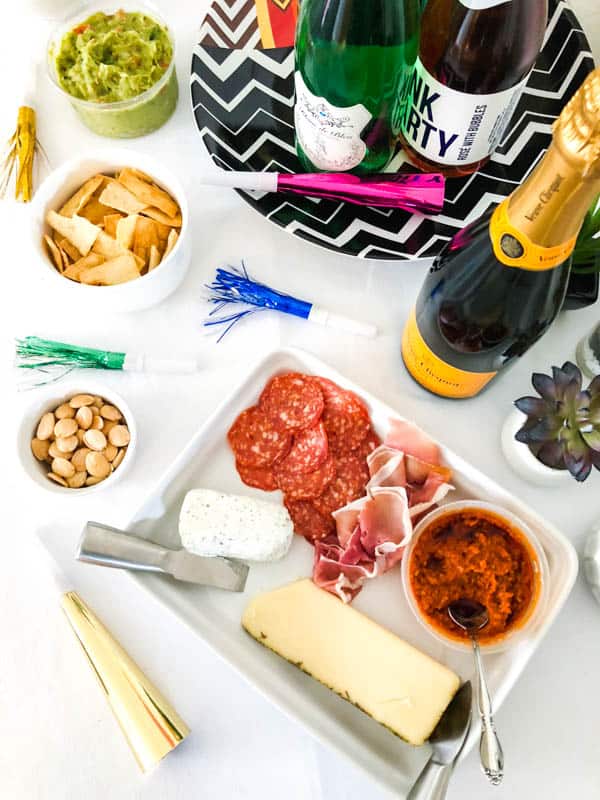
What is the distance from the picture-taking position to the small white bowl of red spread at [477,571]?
61cm

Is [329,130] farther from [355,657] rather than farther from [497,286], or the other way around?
[355,657]

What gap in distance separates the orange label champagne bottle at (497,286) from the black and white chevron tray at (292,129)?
6 cm

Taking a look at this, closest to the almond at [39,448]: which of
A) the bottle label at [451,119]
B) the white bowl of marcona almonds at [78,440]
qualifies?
the white bowl of marcona almonds at [78,440]

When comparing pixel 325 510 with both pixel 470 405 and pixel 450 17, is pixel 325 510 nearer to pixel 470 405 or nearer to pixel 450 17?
pixel 470 405

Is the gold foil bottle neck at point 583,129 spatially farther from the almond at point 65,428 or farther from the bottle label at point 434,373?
the almond at point 65,428

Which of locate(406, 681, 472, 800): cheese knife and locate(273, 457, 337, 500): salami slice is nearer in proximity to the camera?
locate(406, 681, 472, 800): cheese knife

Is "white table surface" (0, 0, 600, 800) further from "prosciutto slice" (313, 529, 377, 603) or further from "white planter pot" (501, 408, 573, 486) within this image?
"prosciutto slice" (313, 529, 377, 603)

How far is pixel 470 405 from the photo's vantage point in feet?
2.30

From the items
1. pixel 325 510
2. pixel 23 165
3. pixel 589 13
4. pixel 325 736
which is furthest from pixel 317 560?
pixel 589 13

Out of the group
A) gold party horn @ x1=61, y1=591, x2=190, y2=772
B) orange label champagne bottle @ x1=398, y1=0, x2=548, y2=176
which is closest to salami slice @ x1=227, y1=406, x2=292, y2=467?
gold party horn @ x1=61, y1=591, x2=190, y2=772

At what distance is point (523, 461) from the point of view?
0.66 metres

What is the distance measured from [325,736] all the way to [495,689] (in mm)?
150

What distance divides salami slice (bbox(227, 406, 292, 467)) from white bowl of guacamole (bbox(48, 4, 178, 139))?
1.17 feet

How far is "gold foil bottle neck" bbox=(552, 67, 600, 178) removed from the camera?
37cm
